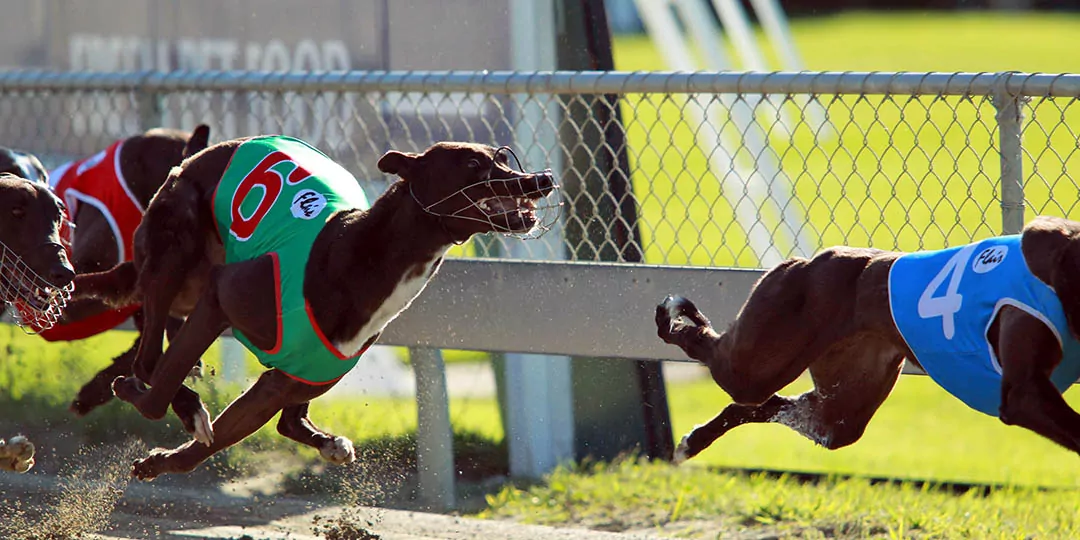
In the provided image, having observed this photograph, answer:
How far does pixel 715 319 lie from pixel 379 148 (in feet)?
6.57

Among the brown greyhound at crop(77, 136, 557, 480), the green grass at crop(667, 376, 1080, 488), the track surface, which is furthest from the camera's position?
the green grass at crop(667, 376, 1080, 488)

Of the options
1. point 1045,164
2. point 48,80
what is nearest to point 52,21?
point 48,80

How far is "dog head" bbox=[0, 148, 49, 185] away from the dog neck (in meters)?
1.31

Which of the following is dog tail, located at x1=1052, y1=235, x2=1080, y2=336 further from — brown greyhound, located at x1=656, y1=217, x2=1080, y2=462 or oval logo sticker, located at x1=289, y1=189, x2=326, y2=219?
oval logo sticker, located at x1=289, y1=189, x2=326, y2=219

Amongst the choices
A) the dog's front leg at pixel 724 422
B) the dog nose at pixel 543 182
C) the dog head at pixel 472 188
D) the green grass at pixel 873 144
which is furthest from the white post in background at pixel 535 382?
the dog nose at pixel 543 182

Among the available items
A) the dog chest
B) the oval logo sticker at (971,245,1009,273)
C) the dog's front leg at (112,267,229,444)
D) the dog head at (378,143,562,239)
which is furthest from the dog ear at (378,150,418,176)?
the oval logo sticker at (971,245,1009,273)

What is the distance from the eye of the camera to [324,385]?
3.97m

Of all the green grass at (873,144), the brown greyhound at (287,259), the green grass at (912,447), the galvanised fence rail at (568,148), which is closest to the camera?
the brown greyhound at (287,259)

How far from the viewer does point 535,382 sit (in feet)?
17.7

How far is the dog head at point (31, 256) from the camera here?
162 inches

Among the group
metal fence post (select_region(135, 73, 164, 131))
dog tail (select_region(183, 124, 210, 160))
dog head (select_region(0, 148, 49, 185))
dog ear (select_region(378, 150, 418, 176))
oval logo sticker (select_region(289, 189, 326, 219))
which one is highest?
metal fence post (select_region(135, 73, 164, 131))

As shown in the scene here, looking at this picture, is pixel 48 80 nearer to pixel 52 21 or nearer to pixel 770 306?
pixel 52 21

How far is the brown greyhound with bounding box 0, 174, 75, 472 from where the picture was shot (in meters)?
4.12

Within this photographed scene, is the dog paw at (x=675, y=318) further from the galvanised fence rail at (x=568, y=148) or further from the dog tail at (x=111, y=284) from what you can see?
the dog tail at (x=111, y=284)
